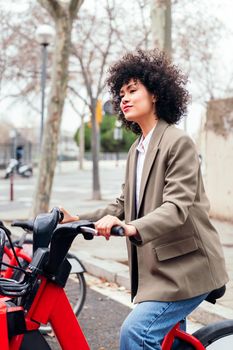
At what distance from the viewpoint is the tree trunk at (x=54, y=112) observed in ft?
33.3

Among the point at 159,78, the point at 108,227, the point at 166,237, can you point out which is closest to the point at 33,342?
the point at 108,227

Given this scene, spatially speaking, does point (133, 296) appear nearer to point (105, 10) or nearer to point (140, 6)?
point (140, 6)

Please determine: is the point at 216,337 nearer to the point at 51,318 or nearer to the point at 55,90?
the point at 51,318

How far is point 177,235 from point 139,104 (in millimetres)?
589

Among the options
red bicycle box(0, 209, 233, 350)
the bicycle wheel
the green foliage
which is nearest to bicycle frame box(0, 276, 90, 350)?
red bicycle box(0, 209, 233, 350)

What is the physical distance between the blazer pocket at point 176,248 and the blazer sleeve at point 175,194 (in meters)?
0.13

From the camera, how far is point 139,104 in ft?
7.98

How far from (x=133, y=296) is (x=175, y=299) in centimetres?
27

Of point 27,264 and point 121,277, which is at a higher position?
point 27,264

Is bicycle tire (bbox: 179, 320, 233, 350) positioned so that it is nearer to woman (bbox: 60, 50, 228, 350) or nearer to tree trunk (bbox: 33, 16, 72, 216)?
woman (bbox: 60, 50, 228, 350)

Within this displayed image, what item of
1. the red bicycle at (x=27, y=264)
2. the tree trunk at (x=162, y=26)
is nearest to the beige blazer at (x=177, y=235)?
the red bicycle at (x=27, y=264)

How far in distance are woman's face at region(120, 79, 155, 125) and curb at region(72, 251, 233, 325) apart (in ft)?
8.93

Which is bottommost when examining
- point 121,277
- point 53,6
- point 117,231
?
point 121,277

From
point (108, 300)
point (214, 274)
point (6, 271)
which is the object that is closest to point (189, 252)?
point (214, 274)
